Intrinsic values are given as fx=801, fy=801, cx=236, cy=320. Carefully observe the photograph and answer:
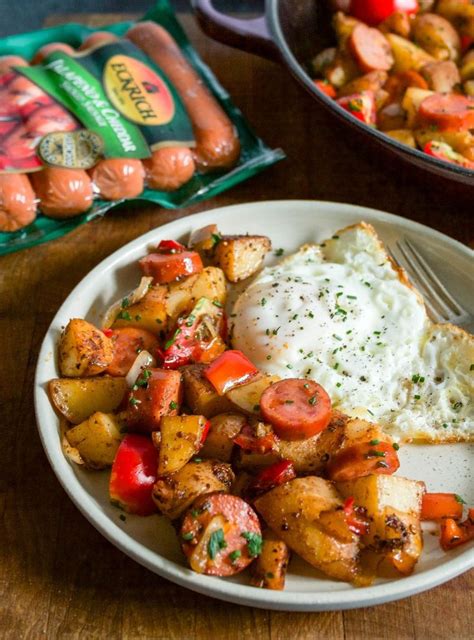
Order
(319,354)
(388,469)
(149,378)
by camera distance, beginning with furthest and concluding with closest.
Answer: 1. (319,354)
2. (149,378)
3. (388,469)

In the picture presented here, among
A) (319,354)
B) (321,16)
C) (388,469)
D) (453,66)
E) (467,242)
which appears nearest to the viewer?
(388,469)

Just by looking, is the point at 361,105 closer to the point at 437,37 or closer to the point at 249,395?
the point at 437,37

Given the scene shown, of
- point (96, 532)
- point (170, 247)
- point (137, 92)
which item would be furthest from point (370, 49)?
point (96, 532)

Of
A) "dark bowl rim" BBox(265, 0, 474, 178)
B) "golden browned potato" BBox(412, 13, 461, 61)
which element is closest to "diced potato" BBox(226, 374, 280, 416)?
"dark bowl rim" BBox(265, 0, 474, 178)

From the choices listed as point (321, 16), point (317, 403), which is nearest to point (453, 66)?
point (321, 16)

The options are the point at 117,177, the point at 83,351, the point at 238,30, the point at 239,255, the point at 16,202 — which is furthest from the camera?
the point at 238,30

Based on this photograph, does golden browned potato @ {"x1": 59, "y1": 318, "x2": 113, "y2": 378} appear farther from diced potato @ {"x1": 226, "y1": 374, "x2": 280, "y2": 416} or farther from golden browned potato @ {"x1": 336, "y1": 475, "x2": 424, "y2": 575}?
golden browned potato @ {"x1": 336, "y1": 475, "x2": 424, "y2": 575}

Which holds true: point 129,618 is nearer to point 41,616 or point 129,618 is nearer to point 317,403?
point 41,616
